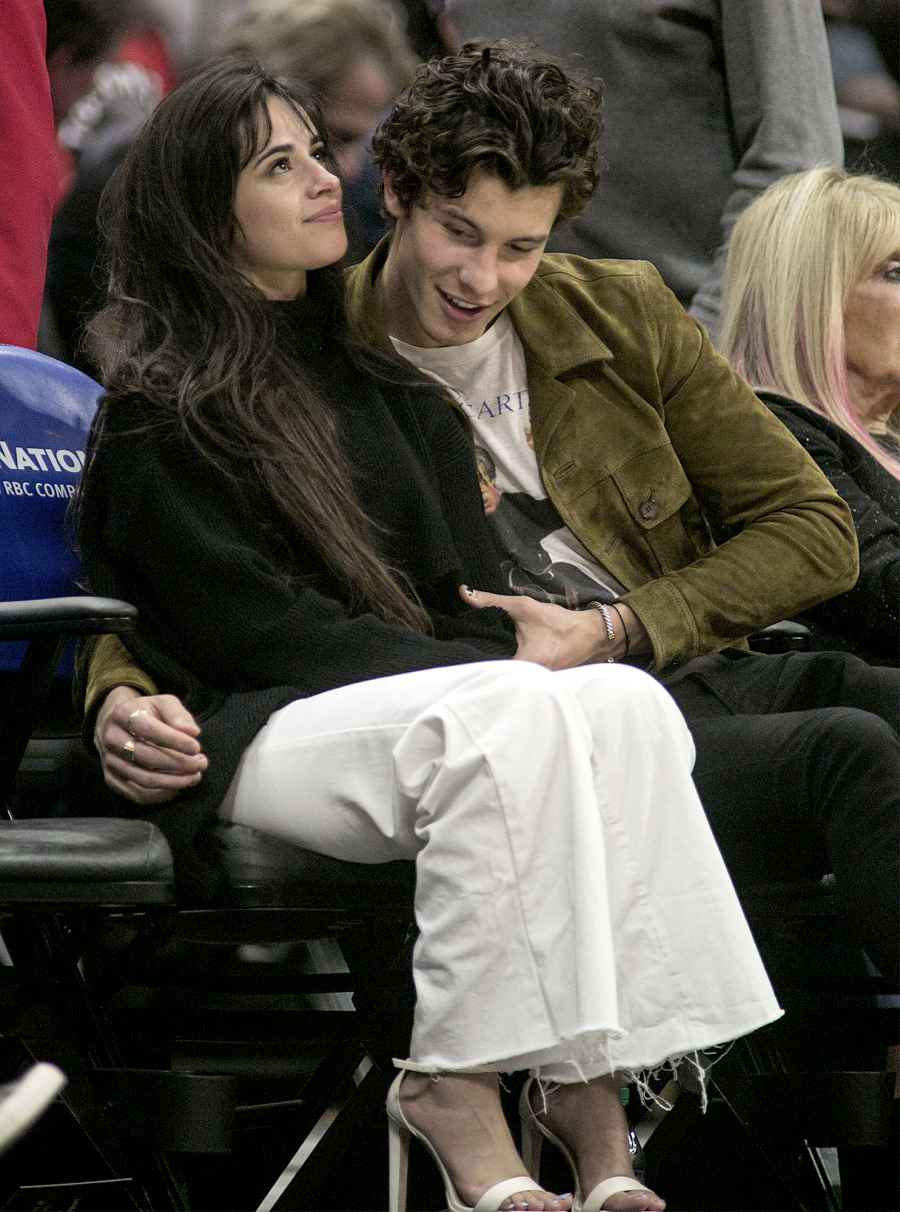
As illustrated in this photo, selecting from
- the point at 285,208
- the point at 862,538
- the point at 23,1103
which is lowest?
the point at 862,538

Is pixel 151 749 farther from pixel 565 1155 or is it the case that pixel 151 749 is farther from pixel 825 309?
pixel 825 309

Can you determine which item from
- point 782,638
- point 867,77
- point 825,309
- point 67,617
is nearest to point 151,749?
point 67,617

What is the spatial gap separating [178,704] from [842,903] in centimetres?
69

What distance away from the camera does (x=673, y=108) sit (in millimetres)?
3076

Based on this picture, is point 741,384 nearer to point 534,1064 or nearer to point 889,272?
point 889,272

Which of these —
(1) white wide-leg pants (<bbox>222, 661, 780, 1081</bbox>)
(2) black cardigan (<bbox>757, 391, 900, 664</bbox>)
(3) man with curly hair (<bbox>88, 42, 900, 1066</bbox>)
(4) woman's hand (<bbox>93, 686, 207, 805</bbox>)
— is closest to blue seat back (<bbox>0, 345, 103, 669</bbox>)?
(3) man with curly hair (<bbox>88, 42, 900, 1066</bbox>)

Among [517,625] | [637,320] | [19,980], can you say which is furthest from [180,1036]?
[637,320]

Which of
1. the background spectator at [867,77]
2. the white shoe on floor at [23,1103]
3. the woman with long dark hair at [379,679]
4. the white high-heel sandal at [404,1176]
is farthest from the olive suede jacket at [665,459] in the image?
the white shoe on floor at [23,1103]

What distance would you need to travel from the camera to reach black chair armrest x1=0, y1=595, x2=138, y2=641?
1635 mm

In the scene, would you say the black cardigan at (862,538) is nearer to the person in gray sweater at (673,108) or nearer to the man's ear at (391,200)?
the person in gray sweater at (673,108)

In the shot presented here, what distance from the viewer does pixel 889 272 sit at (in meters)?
2.72

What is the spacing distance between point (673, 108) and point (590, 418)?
1.11 m

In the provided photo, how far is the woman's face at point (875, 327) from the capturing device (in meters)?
2.71

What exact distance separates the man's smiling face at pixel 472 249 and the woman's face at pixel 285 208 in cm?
11
